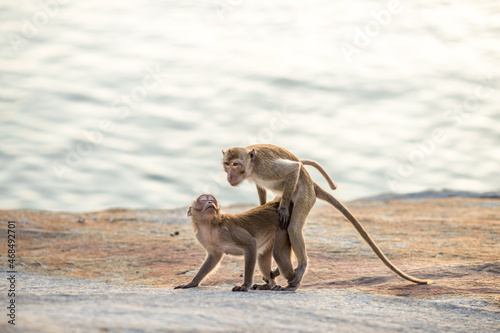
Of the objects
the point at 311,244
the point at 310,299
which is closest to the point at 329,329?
the point at 310,299

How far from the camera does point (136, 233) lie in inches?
452

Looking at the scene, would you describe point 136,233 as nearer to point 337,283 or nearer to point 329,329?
point 337,283

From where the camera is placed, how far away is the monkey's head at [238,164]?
756cm

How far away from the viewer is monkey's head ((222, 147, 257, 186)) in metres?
7.56

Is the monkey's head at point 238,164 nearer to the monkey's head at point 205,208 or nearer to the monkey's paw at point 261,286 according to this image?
the monkey's head at point 205,208

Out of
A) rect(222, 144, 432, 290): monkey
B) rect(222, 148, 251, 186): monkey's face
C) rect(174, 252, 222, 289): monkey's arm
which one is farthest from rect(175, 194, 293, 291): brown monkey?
rect(222, 148, 251, 186): monkey's face

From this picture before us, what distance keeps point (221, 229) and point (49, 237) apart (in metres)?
5.01

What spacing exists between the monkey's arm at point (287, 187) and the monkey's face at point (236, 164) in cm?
38

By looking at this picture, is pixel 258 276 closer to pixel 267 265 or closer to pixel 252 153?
pixel 267 265

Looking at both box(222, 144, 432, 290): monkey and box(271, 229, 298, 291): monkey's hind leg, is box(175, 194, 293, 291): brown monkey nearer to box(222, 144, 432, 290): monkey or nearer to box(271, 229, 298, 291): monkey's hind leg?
box(271, 229, 298, 291): monkey's hind leg

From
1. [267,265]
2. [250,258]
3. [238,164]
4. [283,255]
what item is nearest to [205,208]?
[250,258]

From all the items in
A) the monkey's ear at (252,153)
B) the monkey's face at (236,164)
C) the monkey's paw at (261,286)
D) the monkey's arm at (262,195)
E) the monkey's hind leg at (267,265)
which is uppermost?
the monkey's ear at (252,153)

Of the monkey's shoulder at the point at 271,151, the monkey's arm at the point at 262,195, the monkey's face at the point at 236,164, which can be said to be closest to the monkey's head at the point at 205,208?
the monkey's face at the point at 236,164

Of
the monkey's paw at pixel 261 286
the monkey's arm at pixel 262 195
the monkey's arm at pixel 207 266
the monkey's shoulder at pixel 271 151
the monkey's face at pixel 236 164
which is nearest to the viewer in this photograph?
the monkey's arm at pixel 207 266
